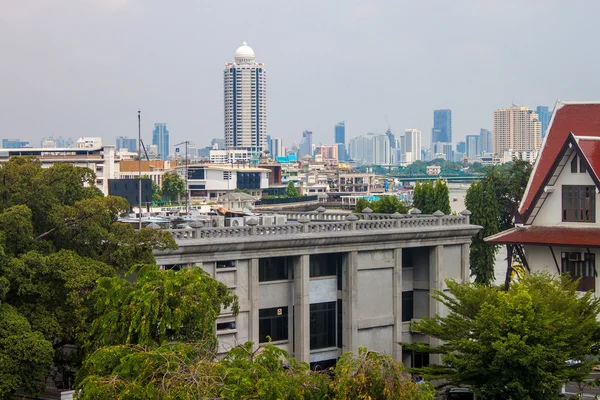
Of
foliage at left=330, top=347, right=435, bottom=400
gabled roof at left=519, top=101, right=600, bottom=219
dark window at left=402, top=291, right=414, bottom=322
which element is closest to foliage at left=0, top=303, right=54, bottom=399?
foliage at left=330, top=347, right=435, bottom=400

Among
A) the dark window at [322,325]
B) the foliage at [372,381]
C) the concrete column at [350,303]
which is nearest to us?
the foliage at [372,381]

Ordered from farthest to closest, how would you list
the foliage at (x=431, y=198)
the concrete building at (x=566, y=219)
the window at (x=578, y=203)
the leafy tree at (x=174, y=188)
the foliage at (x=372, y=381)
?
the leafy tree at (x=174, y=188)
the foliage at (x=431, y=198)
the window at (x=578, y=203)
the concrete building at (x=566, y=219)
the foliage at (x=372, y=381)

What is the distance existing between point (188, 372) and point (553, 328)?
14583 millimetres

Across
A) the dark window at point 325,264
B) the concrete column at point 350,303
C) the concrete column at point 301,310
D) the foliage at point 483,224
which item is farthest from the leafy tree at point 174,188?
the concrete column at point 301,310

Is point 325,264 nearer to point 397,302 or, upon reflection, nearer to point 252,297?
point 397,302

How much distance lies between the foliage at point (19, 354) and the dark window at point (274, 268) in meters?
13.1

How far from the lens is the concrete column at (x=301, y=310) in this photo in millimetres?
48281

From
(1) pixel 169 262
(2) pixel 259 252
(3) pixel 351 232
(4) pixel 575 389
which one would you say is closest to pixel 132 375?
→ (1) pixel 169 262

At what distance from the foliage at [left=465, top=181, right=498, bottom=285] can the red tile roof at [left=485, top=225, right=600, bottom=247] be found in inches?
1322

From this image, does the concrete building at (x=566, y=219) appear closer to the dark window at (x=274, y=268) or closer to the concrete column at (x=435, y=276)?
the concrete column at (x=435, y=276)

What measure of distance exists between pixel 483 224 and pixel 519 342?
53.3m

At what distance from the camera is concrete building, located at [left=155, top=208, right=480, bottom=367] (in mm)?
45750

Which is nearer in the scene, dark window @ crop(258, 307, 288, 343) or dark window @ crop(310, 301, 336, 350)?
dark window @ crop(258, 307, 288, 343)

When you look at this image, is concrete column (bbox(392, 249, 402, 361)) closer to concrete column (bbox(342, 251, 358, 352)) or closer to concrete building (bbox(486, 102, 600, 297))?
concrete column (bbox(342, 251, 358, 352))
